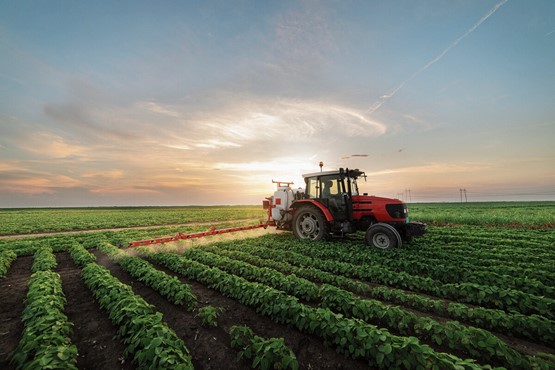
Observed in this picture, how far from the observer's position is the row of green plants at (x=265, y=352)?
3.20m

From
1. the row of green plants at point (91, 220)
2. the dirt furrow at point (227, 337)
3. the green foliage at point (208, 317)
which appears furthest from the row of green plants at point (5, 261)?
the row of green plants at point (91, 220)

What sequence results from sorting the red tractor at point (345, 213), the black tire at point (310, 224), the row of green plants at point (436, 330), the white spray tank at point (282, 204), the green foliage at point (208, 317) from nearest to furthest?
the row of green plants at point (436, 330), the green foliage at point (208, 317), the red tractor at point (345, 213), the black tire at point (310, 224), the white spray tank at point (282, 204)

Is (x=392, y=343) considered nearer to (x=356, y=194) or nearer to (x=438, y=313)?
(x=438, y=313)

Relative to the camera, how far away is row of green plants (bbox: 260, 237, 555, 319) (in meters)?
4.83

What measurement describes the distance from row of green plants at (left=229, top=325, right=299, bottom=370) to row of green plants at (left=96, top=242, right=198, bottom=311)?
5.90 ft

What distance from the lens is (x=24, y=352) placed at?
3229mm

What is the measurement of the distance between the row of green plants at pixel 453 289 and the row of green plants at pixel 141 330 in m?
4.89

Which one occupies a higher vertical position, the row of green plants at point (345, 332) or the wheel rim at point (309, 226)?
the wheel rim at point (309, 226)

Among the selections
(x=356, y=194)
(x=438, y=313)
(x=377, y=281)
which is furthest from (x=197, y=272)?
(x=356, y=194)

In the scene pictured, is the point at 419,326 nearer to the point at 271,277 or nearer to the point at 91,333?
the point at 271,277

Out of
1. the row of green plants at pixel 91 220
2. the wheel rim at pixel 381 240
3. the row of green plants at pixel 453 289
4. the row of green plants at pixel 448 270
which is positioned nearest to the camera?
the row of green plants at pixel 453 289

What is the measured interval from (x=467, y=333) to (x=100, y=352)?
5694mm

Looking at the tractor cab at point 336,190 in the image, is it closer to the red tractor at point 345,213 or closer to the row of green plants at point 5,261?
the red tractor at point 345,213

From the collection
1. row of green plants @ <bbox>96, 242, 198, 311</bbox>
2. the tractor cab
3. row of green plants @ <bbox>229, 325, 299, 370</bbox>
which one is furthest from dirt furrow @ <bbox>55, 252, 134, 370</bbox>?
the tractor cab
